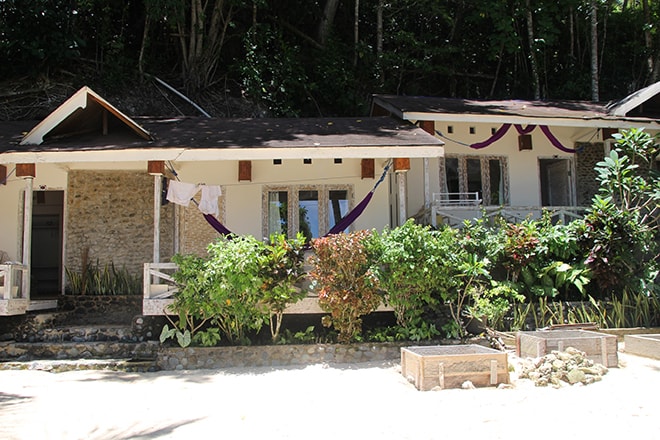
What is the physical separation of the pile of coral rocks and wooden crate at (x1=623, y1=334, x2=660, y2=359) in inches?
56.0

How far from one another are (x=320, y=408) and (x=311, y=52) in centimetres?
1620

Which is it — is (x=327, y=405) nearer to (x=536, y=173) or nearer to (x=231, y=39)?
(x=536, y=173)

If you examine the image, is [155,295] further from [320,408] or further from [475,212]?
[475,212]

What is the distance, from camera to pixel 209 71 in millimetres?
18625

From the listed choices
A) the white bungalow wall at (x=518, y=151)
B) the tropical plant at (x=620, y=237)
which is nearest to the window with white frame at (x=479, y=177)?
the white bungalow wall at (x=518, y=151)

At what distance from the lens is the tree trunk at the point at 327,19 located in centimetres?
2012

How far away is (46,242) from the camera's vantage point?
1327 cm

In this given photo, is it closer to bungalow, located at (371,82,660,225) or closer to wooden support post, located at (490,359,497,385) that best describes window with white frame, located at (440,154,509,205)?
bungalow, located at (371,82,660,225)

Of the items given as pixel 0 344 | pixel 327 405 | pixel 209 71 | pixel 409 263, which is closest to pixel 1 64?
pixel 209 71

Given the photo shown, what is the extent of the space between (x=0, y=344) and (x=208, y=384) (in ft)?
14.5

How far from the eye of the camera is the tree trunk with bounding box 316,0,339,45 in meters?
20.1

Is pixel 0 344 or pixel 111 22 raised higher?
pixel 111 22

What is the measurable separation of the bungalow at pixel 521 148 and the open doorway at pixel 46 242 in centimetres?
863

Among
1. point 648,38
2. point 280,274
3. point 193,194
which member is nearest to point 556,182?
point 280,274
